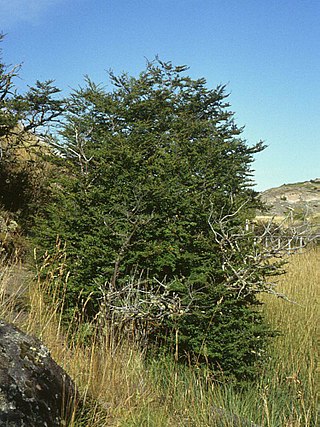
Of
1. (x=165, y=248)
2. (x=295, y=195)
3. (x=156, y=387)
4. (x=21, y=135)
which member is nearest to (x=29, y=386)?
(x=156, y=387)

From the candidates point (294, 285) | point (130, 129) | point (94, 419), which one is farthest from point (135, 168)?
point (294, 285)

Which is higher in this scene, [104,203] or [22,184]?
[22,184]

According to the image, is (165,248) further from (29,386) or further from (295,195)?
(295,195)

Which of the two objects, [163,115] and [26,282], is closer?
[26,282]

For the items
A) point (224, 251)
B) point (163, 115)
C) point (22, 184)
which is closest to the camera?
point (224, 251)

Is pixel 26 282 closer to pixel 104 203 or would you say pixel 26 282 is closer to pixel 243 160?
pixel 104 203

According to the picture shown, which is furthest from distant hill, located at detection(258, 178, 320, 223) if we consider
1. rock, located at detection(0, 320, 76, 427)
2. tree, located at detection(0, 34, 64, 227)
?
rock, located at detection(0, 320, 76, 427)

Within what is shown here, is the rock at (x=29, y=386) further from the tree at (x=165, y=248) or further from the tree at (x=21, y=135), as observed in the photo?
the tree at (x=21, y=135)

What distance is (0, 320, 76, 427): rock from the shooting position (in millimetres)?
2236

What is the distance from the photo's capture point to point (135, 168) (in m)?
5.76

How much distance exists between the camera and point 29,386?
2.37 m

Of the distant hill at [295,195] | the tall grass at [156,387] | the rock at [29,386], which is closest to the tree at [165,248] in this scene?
the tall grass at [156,387]

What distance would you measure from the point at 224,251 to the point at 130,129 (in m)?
3.51

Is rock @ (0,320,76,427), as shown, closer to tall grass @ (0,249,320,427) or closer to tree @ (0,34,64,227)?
tall grass @ (0,249,320,427)
